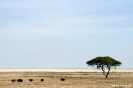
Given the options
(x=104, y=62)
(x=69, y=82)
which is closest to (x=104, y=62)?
(x=104, y=62)

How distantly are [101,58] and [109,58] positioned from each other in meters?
2.34

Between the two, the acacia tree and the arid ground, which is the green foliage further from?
the arid ground

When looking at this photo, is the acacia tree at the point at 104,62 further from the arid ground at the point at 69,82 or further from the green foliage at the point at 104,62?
the arid ground at the point at 69,82

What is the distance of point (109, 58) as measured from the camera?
8675 cm

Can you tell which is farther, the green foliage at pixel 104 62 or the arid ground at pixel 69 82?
the green foliage at pixel 104 62

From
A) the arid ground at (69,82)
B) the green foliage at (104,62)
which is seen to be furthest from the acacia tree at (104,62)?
the arid ground at (69,82)

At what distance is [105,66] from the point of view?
85.5m

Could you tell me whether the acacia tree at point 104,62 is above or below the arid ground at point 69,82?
above

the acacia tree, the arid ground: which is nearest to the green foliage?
the acacia tree

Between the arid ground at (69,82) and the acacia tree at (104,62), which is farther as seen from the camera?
the acacia tree at (104,62)

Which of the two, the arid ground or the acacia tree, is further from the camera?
the acacia tree

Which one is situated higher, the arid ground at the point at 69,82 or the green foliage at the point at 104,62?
the green foliage at the point at 104,62

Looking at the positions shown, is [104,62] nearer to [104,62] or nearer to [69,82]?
[104,62]

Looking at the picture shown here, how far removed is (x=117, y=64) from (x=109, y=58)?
2706 millimetres
